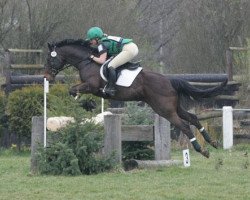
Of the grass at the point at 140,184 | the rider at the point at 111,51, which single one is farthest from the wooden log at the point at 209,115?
the rider at the point at 111,51

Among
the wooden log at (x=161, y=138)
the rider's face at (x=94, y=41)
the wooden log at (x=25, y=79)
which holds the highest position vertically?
the wooden log at (x=25, y=79)

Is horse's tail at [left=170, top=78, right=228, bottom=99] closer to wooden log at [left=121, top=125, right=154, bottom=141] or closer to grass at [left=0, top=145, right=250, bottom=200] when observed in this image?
wooden log at [left=121, top=125, right=154, bottom=141]

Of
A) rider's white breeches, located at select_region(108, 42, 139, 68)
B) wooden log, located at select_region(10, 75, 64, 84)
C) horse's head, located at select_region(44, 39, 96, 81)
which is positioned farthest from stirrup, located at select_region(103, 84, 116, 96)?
wooden log, located at select_region(10, 75, 64, 84)

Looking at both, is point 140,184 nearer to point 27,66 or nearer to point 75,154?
point 75,154

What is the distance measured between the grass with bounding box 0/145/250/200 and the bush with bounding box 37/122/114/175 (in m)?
0.24

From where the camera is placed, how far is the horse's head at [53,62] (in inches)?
571

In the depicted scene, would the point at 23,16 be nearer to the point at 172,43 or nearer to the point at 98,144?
the point at 172,43

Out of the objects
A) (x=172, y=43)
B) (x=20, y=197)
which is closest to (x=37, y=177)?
(x=20, y=197)

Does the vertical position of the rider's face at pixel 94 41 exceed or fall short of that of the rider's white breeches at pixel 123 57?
it exceeds it

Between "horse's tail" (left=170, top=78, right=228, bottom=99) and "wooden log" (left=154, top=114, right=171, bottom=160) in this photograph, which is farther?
"horse's tail" (left=170, top=78, right=228, bottom=99)

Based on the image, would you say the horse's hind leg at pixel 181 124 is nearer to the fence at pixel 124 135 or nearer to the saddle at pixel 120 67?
the fence at pixel 124 135

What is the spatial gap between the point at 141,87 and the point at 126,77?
0.30m

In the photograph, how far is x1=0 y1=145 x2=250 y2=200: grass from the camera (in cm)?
1079

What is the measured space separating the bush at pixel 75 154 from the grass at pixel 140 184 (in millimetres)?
242
